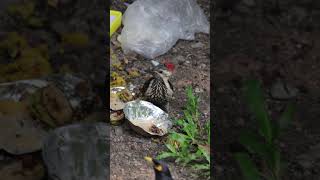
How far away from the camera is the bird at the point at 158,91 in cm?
300

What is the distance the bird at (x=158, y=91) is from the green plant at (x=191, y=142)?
12 cm

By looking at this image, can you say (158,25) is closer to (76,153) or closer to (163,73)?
(163,73)

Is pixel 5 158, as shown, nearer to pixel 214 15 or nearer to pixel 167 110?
pixel 167 110

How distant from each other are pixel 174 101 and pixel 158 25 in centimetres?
53

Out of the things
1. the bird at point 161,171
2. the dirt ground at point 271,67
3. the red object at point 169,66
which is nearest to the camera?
the bird at point 161,171

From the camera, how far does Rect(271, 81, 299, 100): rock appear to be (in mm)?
3035

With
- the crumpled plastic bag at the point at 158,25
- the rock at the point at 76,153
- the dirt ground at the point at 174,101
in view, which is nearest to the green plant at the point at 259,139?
the dirt ground at the point at 174,101

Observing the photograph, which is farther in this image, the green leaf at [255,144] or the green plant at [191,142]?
the green plant at [191,142]

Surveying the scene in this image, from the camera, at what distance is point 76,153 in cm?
247

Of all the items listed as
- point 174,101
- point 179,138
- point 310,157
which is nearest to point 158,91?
point 174,101

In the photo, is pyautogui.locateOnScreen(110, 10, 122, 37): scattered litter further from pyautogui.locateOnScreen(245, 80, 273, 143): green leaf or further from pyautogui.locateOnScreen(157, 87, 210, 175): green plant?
pyautogui.locateOnScreen(245, 80, 273, 143): green leaf

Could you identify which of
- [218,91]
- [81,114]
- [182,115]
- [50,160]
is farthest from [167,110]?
[50,160]

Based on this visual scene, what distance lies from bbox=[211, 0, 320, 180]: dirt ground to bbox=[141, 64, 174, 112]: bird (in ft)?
0.79

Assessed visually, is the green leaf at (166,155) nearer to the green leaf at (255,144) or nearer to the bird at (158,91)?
the bird at (158,91)
